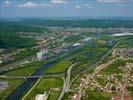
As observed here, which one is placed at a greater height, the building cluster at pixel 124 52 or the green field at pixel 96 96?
the green field at pixel 96 96

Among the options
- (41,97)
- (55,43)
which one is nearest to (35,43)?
(55,43)

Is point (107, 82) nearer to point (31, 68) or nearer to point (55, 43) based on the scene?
point (31, 68)

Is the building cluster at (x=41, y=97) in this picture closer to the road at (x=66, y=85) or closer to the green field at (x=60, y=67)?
A: the road at (x=66, y=85)

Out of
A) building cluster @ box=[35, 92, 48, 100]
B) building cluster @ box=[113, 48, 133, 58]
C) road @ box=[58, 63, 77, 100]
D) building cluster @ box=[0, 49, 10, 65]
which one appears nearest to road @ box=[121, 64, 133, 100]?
road @ box=[58, 63, 77, 100]

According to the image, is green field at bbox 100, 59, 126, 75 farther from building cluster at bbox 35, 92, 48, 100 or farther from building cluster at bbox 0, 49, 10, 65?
building cluster at bbox 0, 49, 10, 65

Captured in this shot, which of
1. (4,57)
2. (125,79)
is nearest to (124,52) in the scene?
(4,57)

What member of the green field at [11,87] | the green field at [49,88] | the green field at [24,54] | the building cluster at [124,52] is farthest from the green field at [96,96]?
the green field at [24,54]
